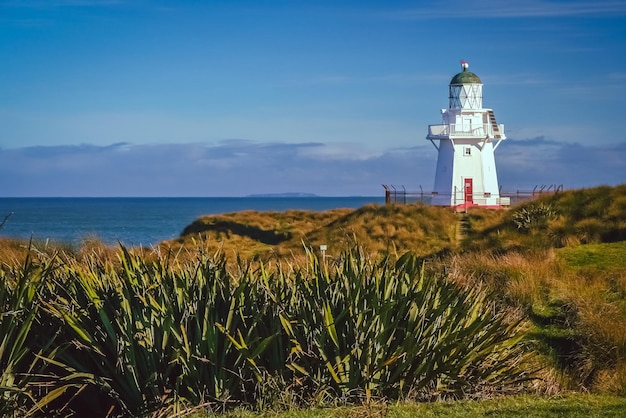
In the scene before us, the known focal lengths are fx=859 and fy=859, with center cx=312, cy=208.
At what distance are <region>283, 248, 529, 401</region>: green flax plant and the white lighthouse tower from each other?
40102 millimetres

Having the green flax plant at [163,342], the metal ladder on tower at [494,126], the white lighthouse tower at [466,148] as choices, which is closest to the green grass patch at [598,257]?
the green flax plant at [163,342]

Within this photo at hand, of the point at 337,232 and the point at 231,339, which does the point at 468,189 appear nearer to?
the point at 337,232

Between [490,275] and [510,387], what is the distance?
21.3ft

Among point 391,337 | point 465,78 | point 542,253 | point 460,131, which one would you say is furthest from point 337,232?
point 391,337

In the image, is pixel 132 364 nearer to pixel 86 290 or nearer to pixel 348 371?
pixel 86 290

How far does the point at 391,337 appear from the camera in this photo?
851 cm

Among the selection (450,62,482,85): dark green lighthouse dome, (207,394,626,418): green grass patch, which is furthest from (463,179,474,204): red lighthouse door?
(207,394,626,418): green grass patch

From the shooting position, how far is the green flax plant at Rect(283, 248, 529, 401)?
27.1ft

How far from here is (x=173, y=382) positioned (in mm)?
8219

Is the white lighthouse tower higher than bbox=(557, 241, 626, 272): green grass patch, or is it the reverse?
the white lighthouse tower

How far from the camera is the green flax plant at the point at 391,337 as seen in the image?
8258mm

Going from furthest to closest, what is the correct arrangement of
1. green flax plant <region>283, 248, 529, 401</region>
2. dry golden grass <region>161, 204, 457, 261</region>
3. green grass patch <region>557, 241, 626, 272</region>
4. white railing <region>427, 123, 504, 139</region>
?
white railing <region>427, 123, 504, 139</region>, dry golden grass <region>161, 204, 457, 261</region>, green grass patch <region>557, 241, 626, 272</region>, green flax plant <region>283, 248, 529, 401</region>

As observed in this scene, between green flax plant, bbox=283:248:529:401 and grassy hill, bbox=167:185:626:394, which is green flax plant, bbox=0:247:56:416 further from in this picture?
green flax plant, bbox=283:248:529:401

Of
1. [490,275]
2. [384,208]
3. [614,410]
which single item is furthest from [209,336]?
[384,208]
